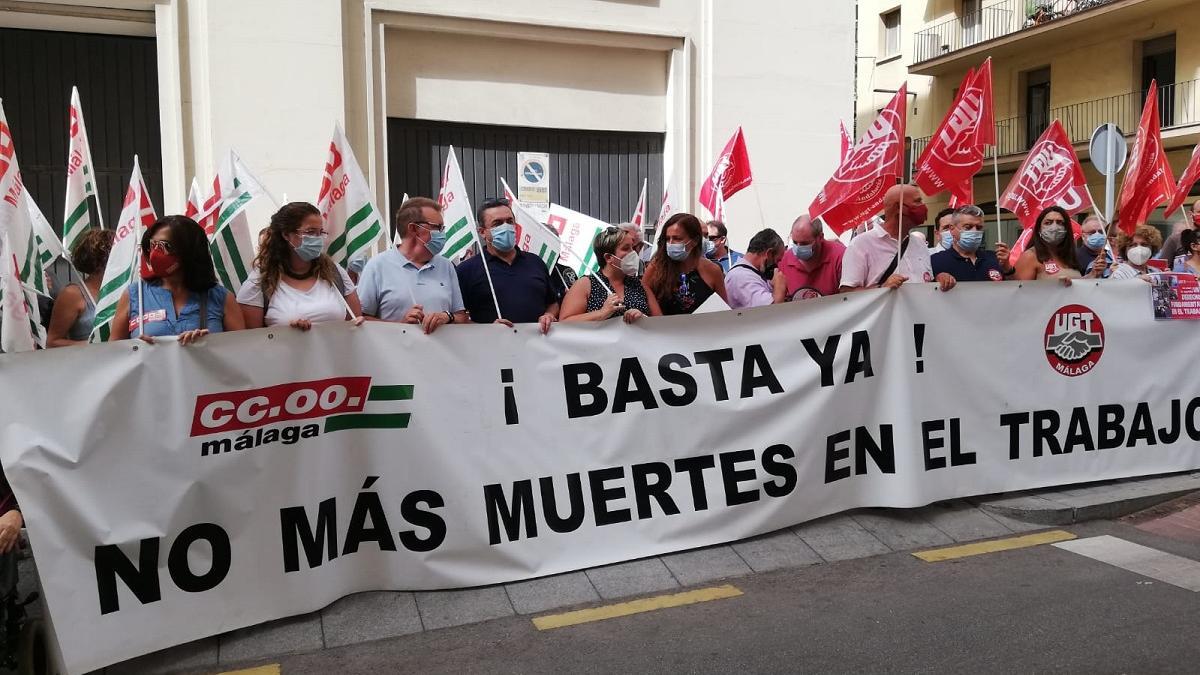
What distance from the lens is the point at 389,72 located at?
34.8ft

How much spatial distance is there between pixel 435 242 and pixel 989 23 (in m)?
29.3

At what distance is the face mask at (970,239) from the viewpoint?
6148mm

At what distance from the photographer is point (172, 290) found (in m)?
4.27

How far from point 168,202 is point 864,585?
7.83m

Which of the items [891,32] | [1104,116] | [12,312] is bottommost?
[12,312]

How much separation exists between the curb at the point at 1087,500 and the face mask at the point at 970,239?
1.52 meters

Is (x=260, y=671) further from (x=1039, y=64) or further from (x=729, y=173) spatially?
(x=1039, y=64)

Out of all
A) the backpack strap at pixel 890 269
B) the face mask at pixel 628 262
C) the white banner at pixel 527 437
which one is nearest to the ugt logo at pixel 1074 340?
the white banner at pixel 527 437

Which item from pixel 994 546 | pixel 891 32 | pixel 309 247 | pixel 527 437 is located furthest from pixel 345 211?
pixel 891 32

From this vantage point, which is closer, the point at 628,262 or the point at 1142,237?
the point at 628,262

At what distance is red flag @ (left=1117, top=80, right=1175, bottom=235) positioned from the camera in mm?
8695

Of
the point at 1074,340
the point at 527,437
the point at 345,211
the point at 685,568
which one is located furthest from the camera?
the point at 1074,340

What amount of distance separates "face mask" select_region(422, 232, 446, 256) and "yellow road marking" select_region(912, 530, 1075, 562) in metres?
2.95

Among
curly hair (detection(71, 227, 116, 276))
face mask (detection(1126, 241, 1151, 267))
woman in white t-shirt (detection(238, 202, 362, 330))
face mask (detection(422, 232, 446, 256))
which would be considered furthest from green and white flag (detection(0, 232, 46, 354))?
face mask (detection(1126, 241, 1151, 267))
